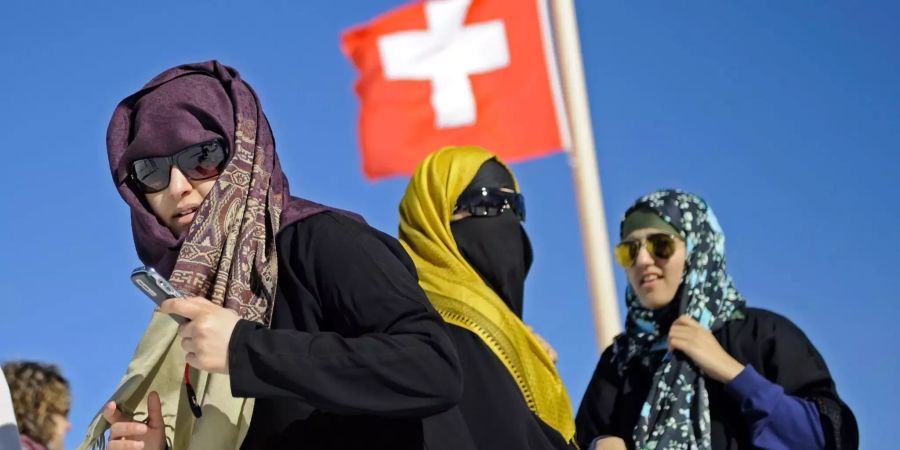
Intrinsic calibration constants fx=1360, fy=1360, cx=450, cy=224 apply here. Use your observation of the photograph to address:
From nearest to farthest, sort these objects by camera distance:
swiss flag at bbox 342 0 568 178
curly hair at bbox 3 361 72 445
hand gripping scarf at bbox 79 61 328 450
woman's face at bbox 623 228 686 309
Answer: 1. hand gripping scarf at bbox 79 61 328 450
2. woman's face at bbox 623 228 686 309
3. curly hair at bbox 3 361 72 445
4. swiss flag at bbox 342 0 568 178

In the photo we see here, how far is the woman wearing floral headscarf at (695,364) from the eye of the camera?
419 centimetres

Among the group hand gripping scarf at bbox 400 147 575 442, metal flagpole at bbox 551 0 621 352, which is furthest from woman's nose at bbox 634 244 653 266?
metal flagpole at bbox 551 0 621 352

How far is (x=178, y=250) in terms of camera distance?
8.51 ft

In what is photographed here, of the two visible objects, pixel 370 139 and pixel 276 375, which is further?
pixel 370 139

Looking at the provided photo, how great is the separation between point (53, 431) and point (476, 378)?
2.90 metres

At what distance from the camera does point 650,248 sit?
15.9 ft

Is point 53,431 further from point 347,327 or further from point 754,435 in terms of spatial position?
point 347,327

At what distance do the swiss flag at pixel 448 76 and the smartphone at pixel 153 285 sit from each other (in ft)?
28.2

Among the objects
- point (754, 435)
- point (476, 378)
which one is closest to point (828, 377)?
point (754, 435)

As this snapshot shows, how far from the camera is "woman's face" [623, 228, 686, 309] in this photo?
4.80 metres

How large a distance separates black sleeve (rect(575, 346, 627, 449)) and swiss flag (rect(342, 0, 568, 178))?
20.2 ft

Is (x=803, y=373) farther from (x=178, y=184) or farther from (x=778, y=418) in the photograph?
(x=178, y=184)

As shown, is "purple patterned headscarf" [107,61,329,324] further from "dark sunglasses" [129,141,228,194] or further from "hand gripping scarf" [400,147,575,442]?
"hand gripping scarf" [400,147,575,442]

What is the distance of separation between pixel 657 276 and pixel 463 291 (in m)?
1.12
